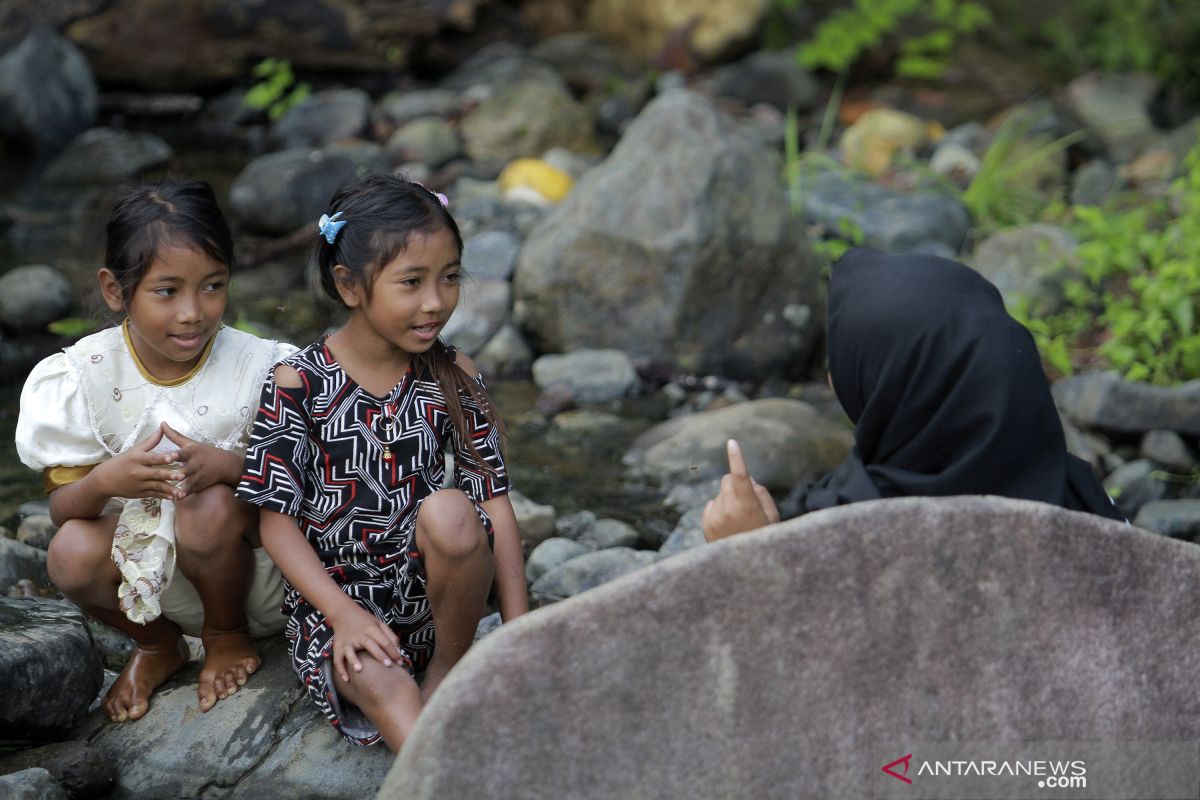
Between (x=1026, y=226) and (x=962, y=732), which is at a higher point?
(x=962, y=732)

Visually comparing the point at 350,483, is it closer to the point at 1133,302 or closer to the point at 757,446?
the point at 757,446

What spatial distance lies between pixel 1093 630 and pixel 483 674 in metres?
0.92

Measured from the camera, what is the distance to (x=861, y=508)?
1.92 metres

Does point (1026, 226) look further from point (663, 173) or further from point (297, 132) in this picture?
point (297, 132)

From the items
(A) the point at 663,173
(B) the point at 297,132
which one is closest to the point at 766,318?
(A) the point at 663,173

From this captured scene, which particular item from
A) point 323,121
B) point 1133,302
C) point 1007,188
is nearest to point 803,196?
point 1007,188

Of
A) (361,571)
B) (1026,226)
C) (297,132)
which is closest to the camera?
(361,571)

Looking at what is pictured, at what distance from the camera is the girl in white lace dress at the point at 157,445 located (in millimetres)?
2787

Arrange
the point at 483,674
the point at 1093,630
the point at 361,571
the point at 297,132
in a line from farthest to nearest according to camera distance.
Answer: the point at 297,132
the point at 361,571
the point at 1093,630
the point at 483,674

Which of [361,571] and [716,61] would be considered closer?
[361,571]

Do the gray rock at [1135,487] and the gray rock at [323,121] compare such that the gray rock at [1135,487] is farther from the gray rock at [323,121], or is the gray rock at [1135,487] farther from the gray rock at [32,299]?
the gray rock at [323,121]

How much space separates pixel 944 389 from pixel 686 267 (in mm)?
3484

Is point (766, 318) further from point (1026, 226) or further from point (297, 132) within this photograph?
point (297, 132)

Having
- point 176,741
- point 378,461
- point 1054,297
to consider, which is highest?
point 378,461
